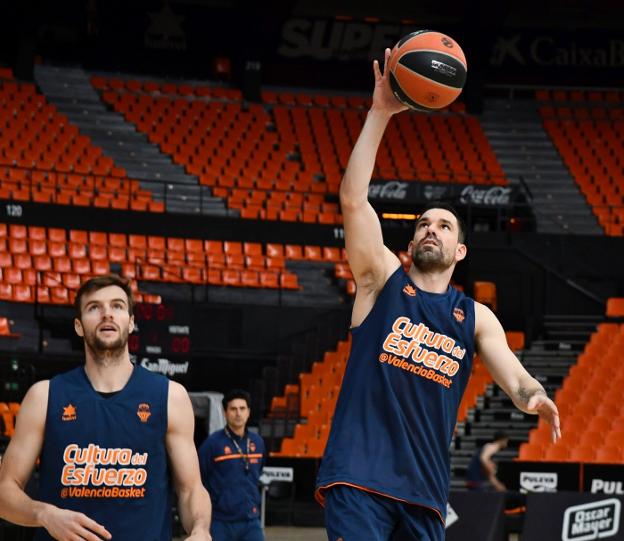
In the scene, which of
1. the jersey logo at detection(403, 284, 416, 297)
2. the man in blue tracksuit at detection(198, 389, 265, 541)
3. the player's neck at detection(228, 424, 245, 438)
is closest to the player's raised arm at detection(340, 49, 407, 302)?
the jersey logo at detection(403, 284, 416, 297)

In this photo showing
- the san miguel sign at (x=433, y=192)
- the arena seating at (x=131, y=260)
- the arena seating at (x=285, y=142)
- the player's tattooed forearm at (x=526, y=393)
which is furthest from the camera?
the arena seating at (x=285, y=142)

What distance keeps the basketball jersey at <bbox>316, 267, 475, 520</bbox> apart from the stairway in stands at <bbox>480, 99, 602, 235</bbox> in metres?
22.0

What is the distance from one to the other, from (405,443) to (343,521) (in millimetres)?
394

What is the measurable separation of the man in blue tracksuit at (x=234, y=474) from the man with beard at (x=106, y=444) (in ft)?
19.4

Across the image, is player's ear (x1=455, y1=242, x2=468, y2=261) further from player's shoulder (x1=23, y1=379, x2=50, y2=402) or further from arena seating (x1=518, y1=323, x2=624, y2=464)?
arena seating (x1=518, y1=323, x2=624, y2=464)

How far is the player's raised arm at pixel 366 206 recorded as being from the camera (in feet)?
17.2

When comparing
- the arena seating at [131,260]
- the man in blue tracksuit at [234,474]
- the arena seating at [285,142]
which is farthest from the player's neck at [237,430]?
the arena seating at [285,142]

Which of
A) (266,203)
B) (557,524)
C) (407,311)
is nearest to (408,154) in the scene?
(266,203)

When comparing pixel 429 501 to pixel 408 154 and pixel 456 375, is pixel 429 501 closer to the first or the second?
pixel 456 375

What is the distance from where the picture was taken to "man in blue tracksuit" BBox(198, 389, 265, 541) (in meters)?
10.7

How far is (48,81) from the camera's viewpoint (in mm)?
31141

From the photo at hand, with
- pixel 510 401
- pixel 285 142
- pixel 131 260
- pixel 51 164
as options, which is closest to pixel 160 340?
pixel 131 260

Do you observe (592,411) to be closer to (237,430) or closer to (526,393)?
(237,430)

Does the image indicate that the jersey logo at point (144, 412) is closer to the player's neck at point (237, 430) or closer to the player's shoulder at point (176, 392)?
the player's shoulder at point (176, 392)
